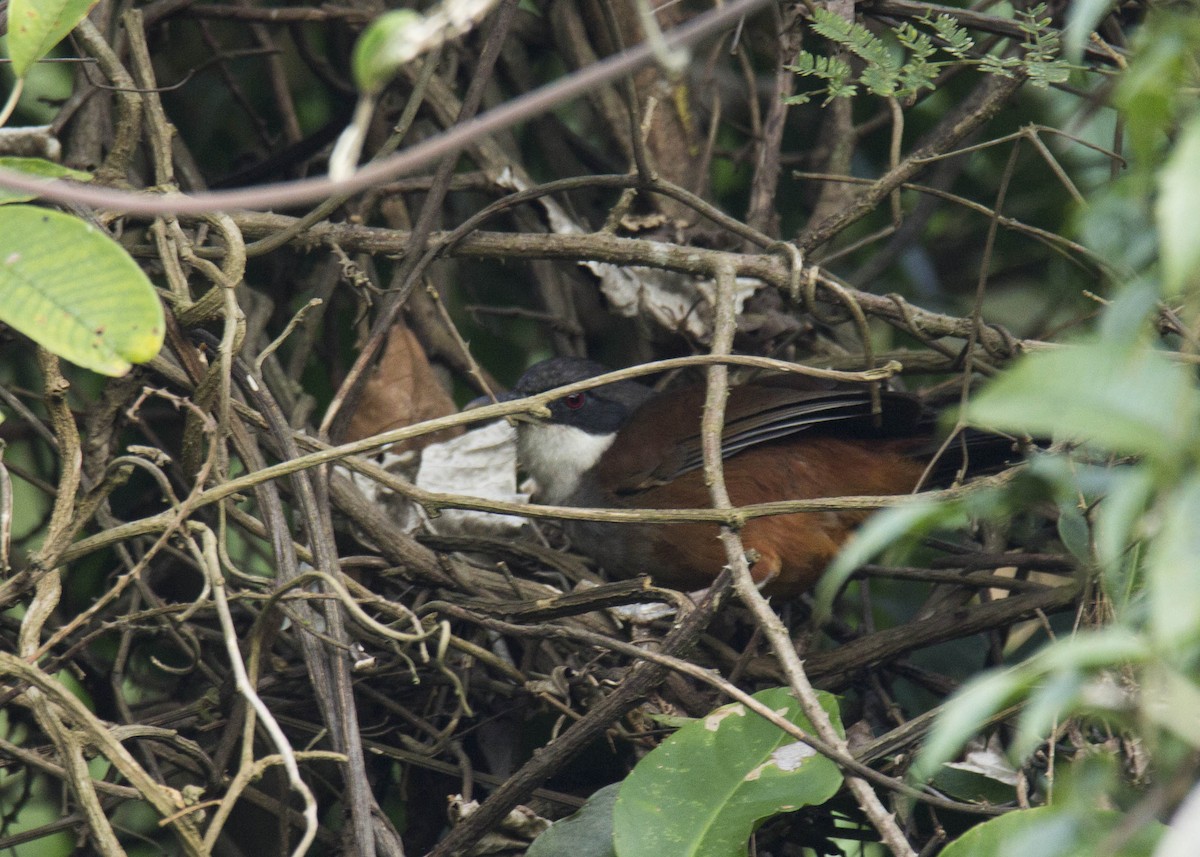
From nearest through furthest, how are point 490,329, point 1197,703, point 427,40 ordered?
point 1197,703 < point 427,40 < point 490,329

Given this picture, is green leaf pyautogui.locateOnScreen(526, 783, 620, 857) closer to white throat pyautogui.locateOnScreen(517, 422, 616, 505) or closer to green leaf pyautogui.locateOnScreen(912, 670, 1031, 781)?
green leaf pyautogui.locateOnScreen(912, 670, 1031, 781)

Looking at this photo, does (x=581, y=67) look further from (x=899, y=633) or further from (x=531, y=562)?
(x=899, y=633)

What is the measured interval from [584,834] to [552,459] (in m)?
2.29

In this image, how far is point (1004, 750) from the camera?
3.14m

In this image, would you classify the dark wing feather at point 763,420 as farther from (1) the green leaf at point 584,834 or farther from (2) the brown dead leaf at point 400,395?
(1) the green leaf at point 584,834

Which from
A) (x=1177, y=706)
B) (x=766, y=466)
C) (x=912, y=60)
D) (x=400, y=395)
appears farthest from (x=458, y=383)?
(x=1177, y=706)

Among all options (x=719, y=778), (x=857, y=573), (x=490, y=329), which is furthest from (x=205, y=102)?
(x=719, y=778)

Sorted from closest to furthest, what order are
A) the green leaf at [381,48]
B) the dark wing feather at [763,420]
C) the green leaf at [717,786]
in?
the green leaf at [381,48]
the green leaf at [717,786]
the dark wing feather at [763,420]

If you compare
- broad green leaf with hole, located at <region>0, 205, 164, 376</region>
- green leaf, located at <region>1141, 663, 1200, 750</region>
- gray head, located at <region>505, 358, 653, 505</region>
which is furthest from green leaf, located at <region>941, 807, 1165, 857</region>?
gray head, located at <region>505, 358, 653, 505</region>

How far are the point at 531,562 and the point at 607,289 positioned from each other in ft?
3.02

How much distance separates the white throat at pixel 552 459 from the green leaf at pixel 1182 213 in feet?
12.1

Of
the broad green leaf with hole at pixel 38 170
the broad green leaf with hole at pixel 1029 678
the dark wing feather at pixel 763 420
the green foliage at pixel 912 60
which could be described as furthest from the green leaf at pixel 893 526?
the dark wing feather at pixel 763 420

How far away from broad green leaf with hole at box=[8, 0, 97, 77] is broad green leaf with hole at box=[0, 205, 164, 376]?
0.33 m

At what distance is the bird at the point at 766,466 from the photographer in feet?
12.7
